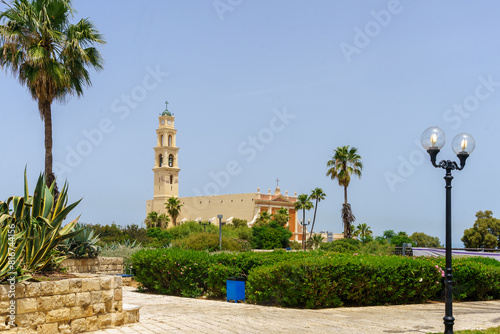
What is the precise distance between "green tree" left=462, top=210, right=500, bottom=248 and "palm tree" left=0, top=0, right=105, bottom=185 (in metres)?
56.9

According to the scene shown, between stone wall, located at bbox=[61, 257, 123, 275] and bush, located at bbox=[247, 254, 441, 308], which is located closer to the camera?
bush, located at bbox=[247, 254, 441, 308]

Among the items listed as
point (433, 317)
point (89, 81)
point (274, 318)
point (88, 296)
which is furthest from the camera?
point (89, 81)

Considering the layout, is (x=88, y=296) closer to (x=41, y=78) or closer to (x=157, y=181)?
(x=41, y=78)

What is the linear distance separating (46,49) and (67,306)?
40.5ft

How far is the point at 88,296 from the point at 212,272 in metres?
5.33

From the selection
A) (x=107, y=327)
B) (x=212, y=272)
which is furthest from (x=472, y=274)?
(x=107, y=327)

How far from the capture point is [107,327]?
869cm

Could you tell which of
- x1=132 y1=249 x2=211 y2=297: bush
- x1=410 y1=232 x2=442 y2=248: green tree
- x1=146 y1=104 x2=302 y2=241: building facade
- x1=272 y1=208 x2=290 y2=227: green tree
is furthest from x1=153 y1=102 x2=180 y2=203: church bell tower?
x1=132 y1=249 x2=211 y2=297: bush

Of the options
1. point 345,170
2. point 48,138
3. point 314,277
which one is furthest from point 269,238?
point 314,277

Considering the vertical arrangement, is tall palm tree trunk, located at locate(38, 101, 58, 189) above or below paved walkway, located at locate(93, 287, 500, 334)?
above

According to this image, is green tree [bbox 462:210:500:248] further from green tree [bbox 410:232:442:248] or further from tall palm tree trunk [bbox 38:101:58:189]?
tall palm tree trunk [bbox 38:101:58:189]

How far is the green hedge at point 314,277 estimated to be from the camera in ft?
37.3

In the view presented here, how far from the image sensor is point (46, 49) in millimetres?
17906

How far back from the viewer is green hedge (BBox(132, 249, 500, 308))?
1138 cm
